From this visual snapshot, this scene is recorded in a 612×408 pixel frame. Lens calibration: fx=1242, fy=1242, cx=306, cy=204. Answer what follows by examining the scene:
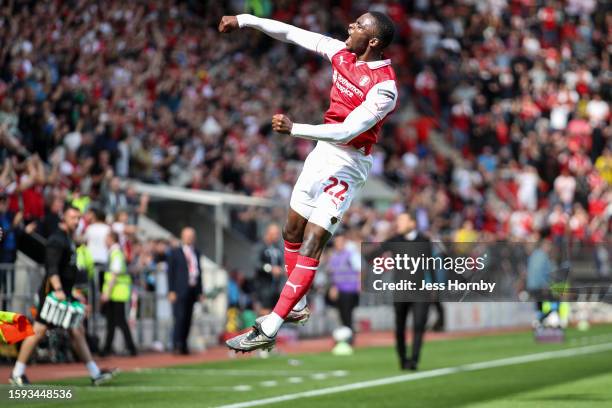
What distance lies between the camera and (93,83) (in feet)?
76.7

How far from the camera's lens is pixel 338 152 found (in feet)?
34.6

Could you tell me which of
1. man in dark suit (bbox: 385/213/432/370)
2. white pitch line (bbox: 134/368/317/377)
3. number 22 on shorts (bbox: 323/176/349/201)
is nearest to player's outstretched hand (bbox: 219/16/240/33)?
number 22 on shorts (bbox: 323/176/349/201)

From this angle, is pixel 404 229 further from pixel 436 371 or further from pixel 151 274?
pixel 151 274

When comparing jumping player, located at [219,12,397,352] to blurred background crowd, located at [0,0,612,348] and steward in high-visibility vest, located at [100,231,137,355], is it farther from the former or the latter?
steward in high-visibility vest, located at [100,231,137,355]

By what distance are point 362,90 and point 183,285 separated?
11.3 metres

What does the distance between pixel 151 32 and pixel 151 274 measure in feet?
25.4

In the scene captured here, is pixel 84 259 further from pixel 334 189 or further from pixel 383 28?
pixel 383 28

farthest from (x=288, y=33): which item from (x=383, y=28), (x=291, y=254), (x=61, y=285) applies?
(x=61, y=285)

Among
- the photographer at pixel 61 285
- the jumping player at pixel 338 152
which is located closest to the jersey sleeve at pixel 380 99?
the jumping player at pixel 338 152

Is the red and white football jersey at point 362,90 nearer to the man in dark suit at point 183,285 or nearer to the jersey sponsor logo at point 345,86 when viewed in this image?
the jersey sponsor logo at point 345,86

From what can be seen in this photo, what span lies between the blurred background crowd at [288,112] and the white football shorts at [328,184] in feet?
27.7

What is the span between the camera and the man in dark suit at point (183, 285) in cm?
2106

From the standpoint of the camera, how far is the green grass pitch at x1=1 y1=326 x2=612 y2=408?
43.0 feet

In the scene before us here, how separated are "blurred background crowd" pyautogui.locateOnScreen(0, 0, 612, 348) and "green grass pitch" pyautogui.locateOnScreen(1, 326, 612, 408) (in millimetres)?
3467
